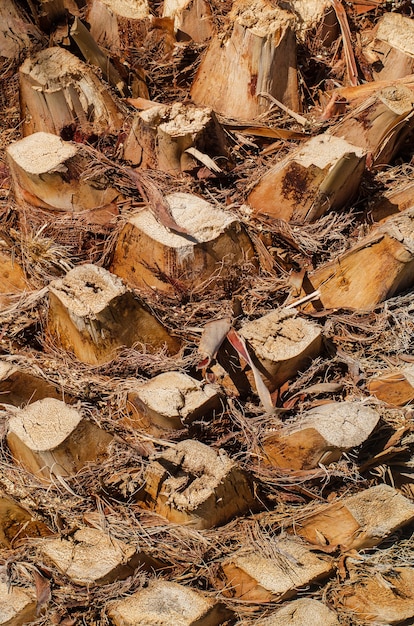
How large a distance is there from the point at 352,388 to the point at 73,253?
3.75 feet

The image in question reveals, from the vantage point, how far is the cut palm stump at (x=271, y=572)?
284 centimetres

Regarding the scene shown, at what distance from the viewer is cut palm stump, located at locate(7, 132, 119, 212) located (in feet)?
10.5

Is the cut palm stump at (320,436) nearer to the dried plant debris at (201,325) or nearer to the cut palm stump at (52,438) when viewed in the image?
the dried plant debris at (201,325)

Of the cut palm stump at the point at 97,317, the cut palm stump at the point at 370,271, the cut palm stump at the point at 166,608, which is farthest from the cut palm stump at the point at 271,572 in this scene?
the cut palm stump at the point at 370,271

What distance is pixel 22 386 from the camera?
119 inches

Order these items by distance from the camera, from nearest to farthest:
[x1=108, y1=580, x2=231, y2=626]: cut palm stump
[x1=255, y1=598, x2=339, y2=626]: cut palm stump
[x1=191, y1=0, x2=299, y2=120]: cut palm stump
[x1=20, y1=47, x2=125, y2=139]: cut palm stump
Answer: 1. [x1=108, y1=580, x2=231, y2=626]: cut palm stump
2. [x1=255, y1=598, x2=339, y2=626]: cut palm stump
3. [x1=20, y1=47, x2=125, y2=139]: cut palm stump
4. [x1=191, y1=0, x2=299, y2=120]: cut palm stump

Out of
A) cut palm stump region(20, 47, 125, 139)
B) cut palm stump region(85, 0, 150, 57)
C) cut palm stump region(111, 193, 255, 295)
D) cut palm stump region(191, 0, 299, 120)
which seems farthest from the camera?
cut palm stump region(85, 0, 150, 57)

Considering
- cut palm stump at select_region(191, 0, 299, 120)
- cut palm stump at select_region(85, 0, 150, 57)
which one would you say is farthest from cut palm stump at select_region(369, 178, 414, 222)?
cut palm stump at select_region(85, 0, 150, 57)

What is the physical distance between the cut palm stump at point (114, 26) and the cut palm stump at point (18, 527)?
1954mm

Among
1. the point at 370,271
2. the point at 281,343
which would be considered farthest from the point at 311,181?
the point at 281,343

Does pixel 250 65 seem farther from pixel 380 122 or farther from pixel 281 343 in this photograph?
pixel 281 343

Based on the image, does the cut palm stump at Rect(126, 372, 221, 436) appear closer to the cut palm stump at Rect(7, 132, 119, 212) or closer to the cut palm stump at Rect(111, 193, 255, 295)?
the cut palm stump at Rect(111, 193, 255, 295)

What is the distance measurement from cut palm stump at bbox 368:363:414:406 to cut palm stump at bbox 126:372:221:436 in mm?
617

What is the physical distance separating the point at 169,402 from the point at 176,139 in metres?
0.99
